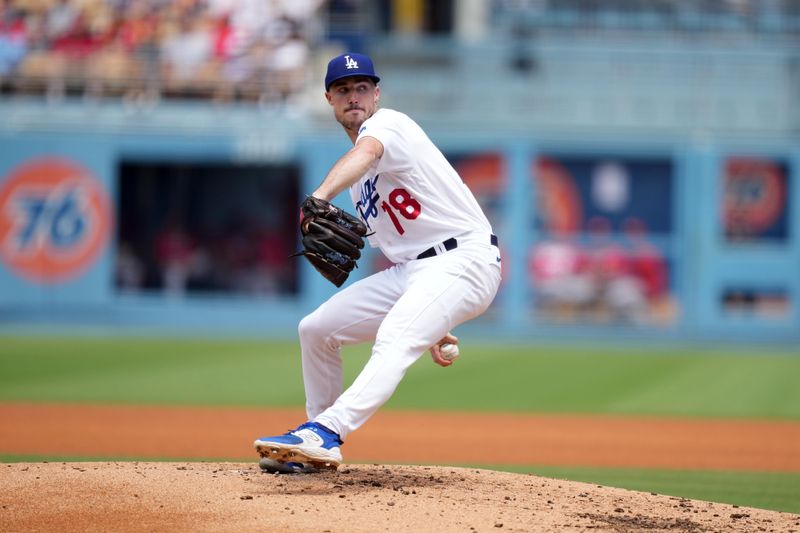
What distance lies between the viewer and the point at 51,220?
19.1 meters

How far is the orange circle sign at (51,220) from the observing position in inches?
745

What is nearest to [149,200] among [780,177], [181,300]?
[181,300]

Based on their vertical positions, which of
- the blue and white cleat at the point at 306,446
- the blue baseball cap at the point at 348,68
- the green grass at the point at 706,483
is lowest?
the green grass at the point at 706,483

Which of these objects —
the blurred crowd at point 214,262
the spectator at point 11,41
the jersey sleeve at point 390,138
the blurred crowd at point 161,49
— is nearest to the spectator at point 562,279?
the blurred crowd at point 214,262

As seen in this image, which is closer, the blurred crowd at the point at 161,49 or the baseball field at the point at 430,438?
the baseball field at the point at 430,438

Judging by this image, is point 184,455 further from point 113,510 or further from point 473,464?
point 113,510

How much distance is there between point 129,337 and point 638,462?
428 inches

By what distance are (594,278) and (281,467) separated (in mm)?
14325

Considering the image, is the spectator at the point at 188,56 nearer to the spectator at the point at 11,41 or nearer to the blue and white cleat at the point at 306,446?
the spectator at the point at 11,41

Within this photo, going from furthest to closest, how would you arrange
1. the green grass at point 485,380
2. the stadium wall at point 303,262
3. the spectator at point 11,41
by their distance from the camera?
the spectator at point 11,41
the stadium wall at point 303,262
the green grass at point 485,380

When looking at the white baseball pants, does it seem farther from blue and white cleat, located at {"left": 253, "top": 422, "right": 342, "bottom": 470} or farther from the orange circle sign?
the orange circle sign

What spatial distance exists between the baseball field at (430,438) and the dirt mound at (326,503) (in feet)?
0.05

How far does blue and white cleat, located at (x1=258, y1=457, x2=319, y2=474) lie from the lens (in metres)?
5.21

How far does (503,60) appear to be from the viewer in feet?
65.5
